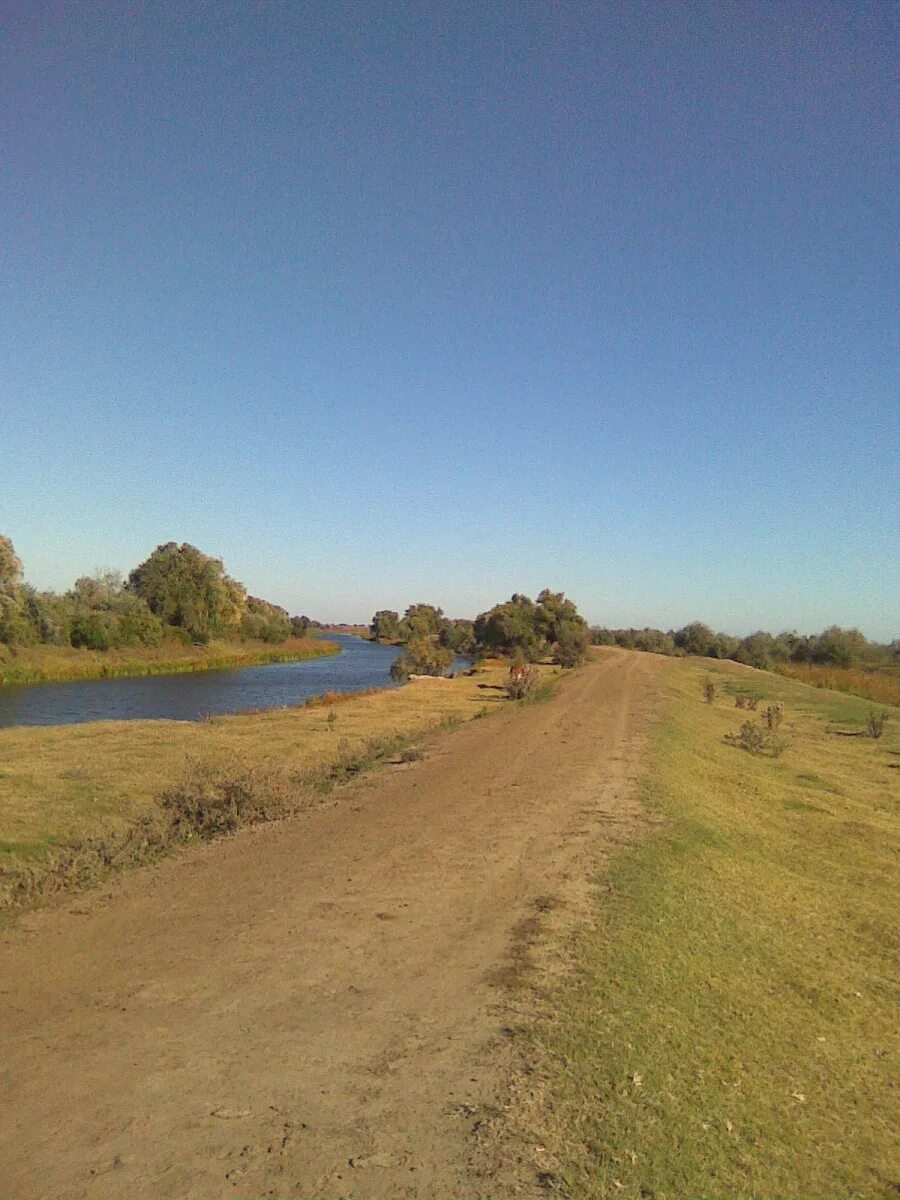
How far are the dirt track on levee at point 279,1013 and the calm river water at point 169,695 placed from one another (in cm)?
2456

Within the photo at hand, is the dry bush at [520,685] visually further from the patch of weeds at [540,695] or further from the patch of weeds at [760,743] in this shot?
the patch of weeds at [760,743]

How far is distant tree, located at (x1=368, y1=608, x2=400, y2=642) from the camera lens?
164500 mm

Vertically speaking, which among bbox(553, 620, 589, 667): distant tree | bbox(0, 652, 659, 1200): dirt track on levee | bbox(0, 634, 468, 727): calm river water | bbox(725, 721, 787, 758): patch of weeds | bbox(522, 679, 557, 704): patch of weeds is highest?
bbox(553, 620, 589, 667): distant tree

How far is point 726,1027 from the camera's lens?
5.47 m

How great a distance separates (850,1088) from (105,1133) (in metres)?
4.06

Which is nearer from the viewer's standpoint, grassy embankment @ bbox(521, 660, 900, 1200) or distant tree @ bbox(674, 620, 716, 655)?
grassy embankment @ bbox(521, 660, 900, 1200)

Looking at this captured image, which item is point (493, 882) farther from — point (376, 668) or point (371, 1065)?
point (376, 668)

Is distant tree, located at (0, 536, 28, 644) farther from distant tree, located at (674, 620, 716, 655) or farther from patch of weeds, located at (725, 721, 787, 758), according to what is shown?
distant tree, located at (674, 620, 716, 655)

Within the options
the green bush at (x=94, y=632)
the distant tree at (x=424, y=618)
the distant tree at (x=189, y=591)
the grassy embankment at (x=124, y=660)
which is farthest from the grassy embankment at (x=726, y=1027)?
the distant tree at (x=424, y=618)

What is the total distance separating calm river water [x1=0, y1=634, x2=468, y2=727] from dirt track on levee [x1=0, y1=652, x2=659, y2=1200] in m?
24.6

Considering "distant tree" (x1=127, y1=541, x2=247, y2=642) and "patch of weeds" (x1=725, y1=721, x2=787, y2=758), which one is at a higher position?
"distant tree" (x1=127, y1=541, x2=247, y2=642)

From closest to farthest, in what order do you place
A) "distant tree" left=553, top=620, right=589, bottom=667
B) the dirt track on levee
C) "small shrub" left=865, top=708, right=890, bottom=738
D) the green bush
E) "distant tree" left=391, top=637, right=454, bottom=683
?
the dirt track on levee, "small shrub" left=865, top=708, right=890, bottom=738, "distant tree" left=391, top=637, right=454, bottom=683, the green bush, "distant tree" left=553, top=620, right=589, bottom=667

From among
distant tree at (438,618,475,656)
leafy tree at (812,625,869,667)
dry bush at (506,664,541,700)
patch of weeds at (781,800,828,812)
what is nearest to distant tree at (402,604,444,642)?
distant tree at (438,618,475,656)

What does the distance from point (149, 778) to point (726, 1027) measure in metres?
12.1
